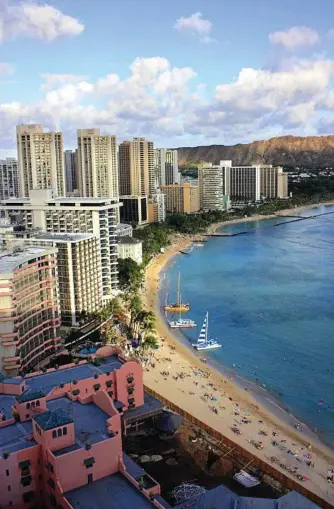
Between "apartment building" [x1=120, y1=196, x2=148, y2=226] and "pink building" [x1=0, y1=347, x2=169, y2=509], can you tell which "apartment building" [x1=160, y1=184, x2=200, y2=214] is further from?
"pink building" [x1=0, y1=347, x2=169, y2=509]

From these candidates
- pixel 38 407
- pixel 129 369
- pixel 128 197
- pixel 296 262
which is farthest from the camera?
pixel 128 197

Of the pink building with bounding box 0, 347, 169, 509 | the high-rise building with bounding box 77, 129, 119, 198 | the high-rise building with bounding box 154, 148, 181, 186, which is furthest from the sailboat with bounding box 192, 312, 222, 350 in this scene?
the high-rise building with bounding box 154, 148, 181, 186

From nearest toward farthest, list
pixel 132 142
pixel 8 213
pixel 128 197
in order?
pixel 8 213 < pixel 128 197 < pixel 132 142

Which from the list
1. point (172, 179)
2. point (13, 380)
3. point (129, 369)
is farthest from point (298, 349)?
point (172, 179)

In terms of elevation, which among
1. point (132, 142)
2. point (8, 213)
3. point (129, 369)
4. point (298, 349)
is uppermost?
point (132, 142)

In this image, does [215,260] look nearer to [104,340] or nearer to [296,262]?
[296,262]

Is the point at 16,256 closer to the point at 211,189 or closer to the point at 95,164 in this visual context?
the point at 95,164

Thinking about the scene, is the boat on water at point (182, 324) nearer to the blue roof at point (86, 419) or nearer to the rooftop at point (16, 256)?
the rooftop at point (16, 256)
